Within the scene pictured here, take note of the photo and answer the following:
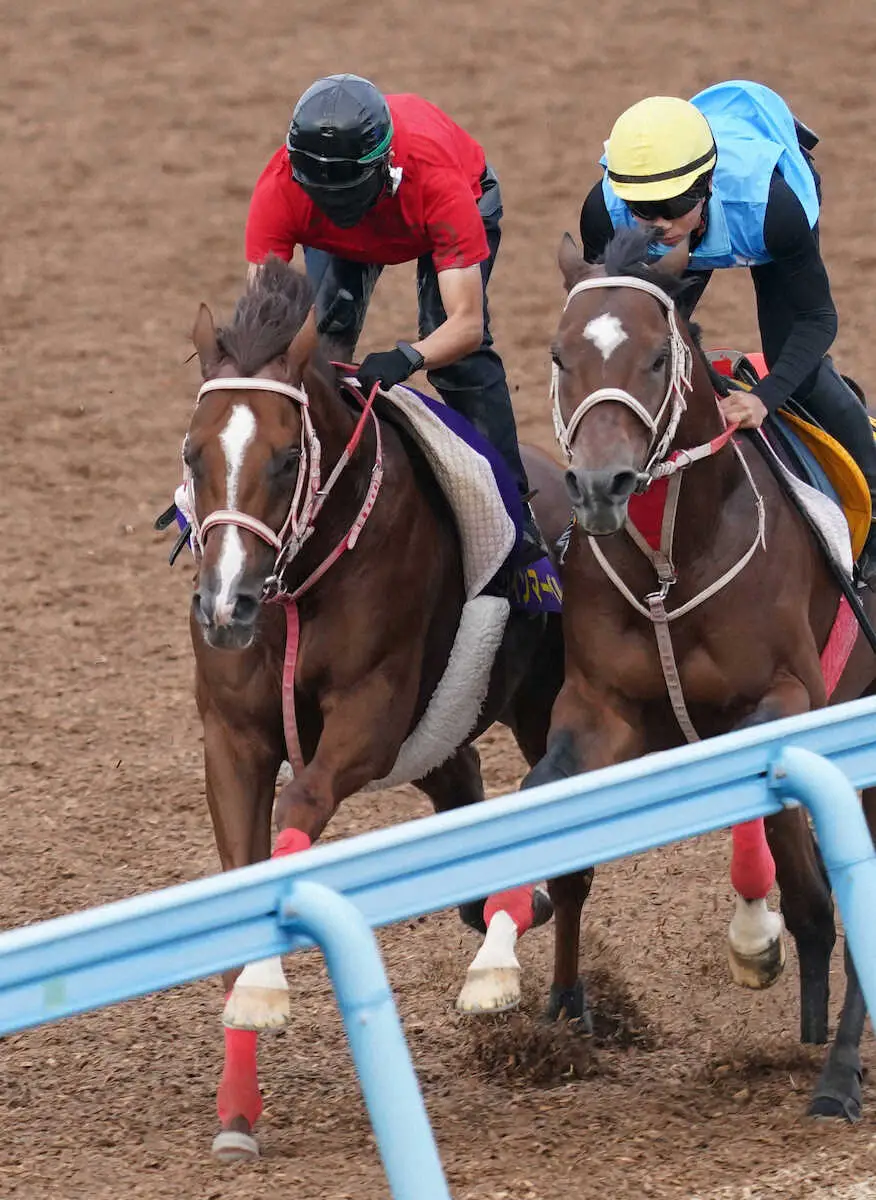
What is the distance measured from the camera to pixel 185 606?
8.53m

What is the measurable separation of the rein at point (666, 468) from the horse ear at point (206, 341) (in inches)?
29.6

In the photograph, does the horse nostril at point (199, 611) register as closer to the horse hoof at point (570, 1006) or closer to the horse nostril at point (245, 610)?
the horse nostril at point (245, 610)

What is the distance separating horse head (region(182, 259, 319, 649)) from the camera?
4.10 metres

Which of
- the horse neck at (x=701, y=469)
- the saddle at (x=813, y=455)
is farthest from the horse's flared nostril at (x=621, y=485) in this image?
the saddle at (x=813, y=455)

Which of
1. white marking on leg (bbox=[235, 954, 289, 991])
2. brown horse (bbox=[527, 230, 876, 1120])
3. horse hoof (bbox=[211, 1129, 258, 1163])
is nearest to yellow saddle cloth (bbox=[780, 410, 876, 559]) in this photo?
brown horse (bbox=[527, 230, 876, 1120])

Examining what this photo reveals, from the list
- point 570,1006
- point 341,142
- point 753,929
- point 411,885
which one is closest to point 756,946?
point 753,929

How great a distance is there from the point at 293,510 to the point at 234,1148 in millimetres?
1409

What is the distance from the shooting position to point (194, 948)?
2840 mm

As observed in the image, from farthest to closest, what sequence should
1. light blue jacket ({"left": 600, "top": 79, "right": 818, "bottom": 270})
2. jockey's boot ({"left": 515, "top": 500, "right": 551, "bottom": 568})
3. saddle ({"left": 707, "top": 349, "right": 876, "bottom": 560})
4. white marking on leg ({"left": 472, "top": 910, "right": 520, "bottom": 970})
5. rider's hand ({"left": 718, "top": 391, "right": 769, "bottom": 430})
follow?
1. jockey's boot ({"left": 515, "top": 500, "right": 551, "bottom": 568})
2. saddle ({"left": 707, "top": 349, "right": 876, "bottom": 560})
3. light blue jacket ({"left": 600, "top": 79, "right": 818, "bottom": 270})
4. rider's hand ({"left": 718, "top": 391, "right": 769, "bottom": 430})
5. white marking on leg ({"left": 472, "top": 910, "right": 520, "bottom": 970})

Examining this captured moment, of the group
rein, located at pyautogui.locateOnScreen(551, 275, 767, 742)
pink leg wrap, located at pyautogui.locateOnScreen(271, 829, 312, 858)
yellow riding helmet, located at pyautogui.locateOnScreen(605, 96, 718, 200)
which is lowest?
pink leg wrap, located at pyautogui.locateOnScreen(271, 829, 312, 858)

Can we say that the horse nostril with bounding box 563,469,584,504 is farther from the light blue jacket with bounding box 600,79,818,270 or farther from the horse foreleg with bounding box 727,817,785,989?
the horse foreleg with bounding box 727,817,785,989

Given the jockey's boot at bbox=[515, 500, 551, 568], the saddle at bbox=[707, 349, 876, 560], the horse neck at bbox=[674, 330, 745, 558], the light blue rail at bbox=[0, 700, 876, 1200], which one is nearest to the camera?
the light blue rail at bbox=[0, 700, 876, 1200]

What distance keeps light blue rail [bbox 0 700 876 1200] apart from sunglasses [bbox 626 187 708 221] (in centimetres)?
168

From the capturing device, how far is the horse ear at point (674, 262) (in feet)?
14.7
